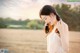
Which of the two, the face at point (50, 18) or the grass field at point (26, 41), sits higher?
the face at point (50, 18)

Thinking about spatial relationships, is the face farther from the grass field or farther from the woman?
the grass field

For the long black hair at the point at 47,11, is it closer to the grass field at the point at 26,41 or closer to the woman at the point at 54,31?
the woman at the point at 54,31

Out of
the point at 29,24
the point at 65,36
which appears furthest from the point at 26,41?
the point at 65,36

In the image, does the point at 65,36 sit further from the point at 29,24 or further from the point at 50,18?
the point at 29,24

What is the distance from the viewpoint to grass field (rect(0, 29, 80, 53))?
229cm

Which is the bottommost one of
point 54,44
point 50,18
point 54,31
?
point 54,44

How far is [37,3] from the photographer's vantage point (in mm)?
2361

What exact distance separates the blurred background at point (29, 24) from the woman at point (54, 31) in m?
0.05

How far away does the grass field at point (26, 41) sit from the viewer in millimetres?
2295

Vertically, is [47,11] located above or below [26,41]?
above

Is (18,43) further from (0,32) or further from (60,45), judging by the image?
(60,45)

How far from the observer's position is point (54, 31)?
2.31 metres

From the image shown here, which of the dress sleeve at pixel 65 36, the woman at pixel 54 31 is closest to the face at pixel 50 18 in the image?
the woman at pixel 54 31

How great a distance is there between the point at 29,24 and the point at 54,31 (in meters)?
0.32
